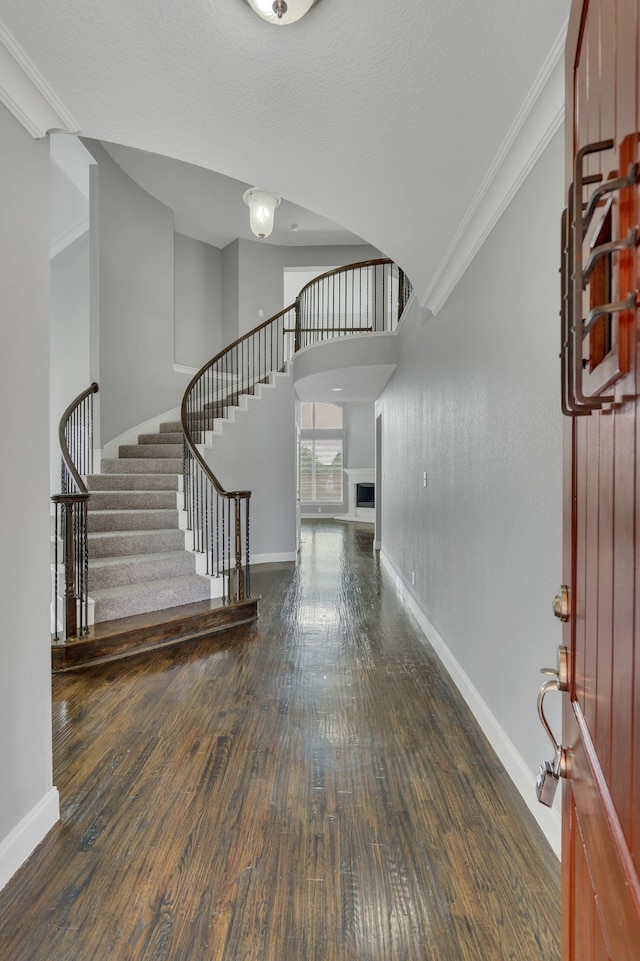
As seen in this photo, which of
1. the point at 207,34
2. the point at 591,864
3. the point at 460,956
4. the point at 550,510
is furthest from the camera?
the point at 550,510

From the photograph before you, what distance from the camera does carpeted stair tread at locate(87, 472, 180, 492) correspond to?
527cm

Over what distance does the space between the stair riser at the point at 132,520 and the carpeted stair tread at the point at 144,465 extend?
95 centimetres

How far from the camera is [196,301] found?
26.2 ft

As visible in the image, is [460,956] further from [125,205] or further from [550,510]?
[125,205]

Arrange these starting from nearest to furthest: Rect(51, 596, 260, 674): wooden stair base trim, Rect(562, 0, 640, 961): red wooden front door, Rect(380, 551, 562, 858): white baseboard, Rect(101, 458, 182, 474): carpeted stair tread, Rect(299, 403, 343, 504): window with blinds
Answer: Rect(562, 0, 640, 961): red wooden front door < Rect(380, 551, 562, 858): white baseboard < Rect(51, 596, 260, 674): wooden stair base trim < Rect(101, 458, 182, 474): carpeted stair tread < Rect(299, 403, 343, 504): window with blinds

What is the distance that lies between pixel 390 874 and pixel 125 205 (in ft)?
24.0

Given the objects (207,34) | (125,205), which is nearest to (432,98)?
(207,34)

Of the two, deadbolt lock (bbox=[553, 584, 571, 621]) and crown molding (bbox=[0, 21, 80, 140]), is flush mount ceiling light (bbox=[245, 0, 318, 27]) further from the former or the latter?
deadbolt lock (bbox=[553, 584, 571, 621])

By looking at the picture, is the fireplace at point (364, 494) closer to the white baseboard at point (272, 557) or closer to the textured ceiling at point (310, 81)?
the white baseboard at point (272, 557)

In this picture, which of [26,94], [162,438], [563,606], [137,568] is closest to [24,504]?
A: [26,94]

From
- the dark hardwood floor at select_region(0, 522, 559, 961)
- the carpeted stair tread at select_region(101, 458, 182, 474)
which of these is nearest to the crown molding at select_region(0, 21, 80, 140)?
the dark hardwood floor at select_region(0, 522, 559, 961)

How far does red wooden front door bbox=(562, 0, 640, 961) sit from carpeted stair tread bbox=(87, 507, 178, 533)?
4.44m

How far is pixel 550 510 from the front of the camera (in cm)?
169

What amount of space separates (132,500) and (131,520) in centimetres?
34
